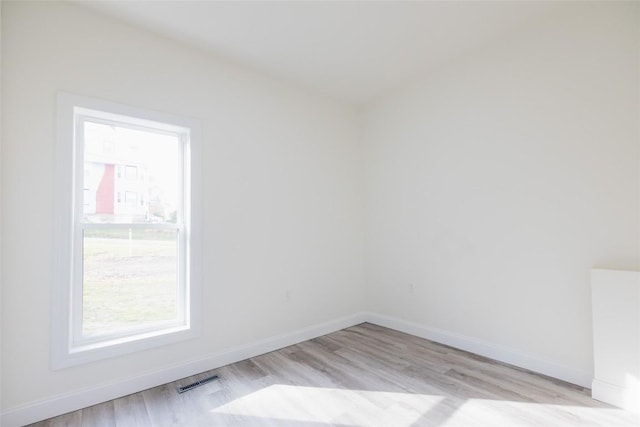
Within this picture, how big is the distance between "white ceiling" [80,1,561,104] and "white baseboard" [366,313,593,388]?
2.82 m

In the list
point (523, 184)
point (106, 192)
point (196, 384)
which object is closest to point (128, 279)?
point (106, 192)

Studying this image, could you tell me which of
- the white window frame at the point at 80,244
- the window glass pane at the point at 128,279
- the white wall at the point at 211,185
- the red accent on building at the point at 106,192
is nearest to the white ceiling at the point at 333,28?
the white wall at the point at 211,185

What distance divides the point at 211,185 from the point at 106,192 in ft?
2.65

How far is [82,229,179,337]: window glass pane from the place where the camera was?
2344 millimetres

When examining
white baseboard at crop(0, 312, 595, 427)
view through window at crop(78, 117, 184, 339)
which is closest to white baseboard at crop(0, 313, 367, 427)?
white baseboard at crop(0, 312, 595, 427)

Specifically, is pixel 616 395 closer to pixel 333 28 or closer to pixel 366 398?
pixel 366 398

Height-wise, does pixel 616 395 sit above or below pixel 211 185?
below

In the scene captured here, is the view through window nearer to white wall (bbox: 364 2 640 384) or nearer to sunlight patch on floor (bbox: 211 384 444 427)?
sunlight patch on floor (bbox: 211 384 444 427)

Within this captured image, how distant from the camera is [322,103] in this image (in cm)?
382

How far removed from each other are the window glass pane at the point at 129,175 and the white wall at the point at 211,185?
261 mm

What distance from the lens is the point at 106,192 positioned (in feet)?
8.00

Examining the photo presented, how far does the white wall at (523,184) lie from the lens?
7.38ft

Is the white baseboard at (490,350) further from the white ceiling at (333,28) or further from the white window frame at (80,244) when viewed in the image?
the white ceiling at (333,28)

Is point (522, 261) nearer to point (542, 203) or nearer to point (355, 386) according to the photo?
point (542, 203)
